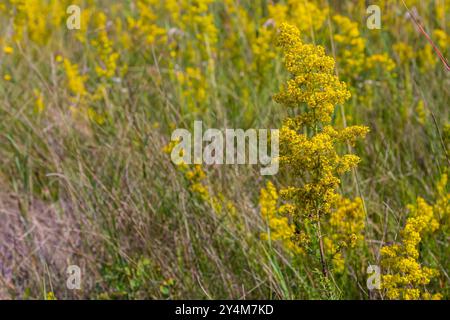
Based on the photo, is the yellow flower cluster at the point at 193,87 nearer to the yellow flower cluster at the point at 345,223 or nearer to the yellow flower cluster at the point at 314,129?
the yellow flower cluster at the point at 345,223

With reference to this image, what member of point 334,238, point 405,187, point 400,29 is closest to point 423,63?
point 400,29

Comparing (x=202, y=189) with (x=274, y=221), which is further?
(x=202, y=189)

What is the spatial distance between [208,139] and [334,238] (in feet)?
2.56

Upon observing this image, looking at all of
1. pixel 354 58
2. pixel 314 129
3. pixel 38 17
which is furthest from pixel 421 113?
pixel 38 17

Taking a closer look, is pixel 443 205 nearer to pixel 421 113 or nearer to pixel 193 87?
pixel 421 113

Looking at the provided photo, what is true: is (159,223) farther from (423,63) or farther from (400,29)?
(400,29)

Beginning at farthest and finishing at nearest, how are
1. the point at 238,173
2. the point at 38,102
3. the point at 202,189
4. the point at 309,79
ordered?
the point at 38,102 → the point at 238,173 → the point at 202,189 → the point at 309,79

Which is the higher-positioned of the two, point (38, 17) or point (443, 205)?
point (38, 17)

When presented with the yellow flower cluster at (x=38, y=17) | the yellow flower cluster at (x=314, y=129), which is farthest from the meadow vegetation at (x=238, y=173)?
the yellow flower cluster at (x=38, y=17)

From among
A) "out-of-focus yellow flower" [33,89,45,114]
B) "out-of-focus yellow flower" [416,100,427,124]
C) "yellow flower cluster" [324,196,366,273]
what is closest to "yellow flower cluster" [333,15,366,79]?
"out-of-focus yellow flower" [416,100,427,124]
